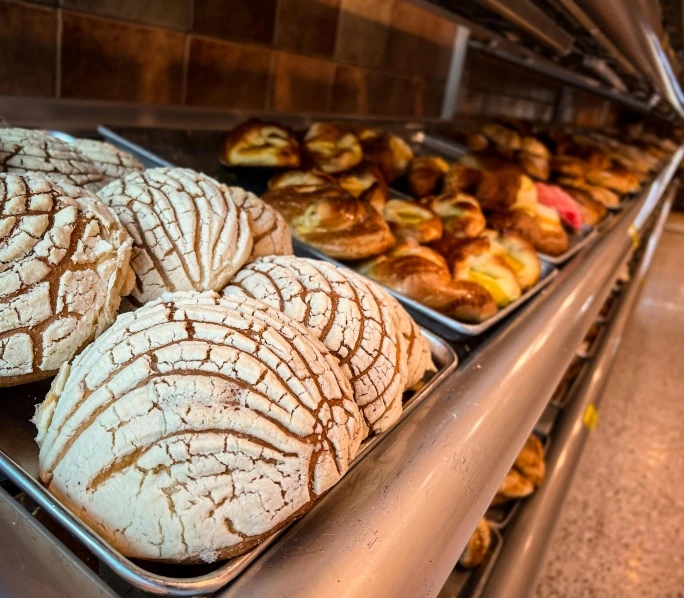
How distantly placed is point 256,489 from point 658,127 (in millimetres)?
9767

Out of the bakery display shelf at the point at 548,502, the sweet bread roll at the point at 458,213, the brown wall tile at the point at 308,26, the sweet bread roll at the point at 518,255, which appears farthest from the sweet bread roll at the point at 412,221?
the brown wall tile at the point at 308,26

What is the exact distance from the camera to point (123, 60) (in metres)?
1.61

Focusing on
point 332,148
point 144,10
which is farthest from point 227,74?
point 332,148

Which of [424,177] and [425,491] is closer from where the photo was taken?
[425,491]

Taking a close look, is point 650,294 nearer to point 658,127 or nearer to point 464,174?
point 464,174

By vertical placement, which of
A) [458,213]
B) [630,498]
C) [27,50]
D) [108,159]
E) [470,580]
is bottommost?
[630,498]

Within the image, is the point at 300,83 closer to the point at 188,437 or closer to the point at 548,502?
the point at 548,502

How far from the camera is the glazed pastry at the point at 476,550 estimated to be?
44.2 inches

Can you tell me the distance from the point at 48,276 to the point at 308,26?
2.04 metres

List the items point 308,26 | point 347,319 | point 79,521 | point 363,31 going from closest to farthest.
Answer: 1. point 79,521
2. point 347,319
3. point 308,26
4. point 363,31

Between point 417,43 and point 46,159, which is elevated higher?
point 417,43

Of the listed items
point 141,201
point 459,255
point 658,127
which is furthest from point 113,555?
point 658,127

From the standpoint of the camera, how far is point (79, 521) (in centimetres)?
42

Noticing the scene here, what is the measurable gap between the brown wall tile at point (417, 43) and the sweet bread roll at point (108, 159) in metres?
2.31
